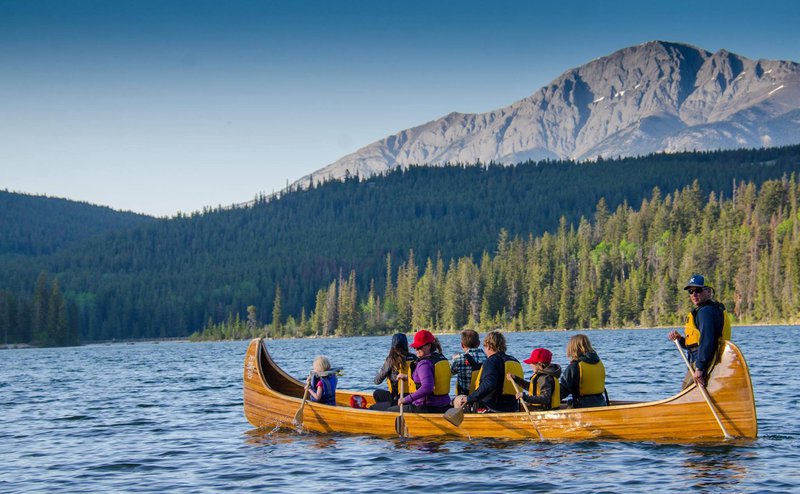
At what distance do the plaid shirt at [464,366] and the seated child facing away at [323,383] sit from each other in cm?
348

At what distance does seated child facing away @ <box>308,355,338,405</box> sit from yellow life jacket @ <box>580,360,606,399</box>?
6.71m

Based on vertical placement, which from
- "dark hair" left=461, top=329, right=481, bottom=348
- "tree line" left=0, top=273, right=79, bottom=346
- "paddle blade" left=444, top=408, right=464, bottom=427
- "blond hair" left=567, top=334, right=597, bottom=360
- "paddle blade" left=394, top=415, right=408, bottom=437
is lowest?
"paddle blade" left=394, top=415, right=408, bottom=437

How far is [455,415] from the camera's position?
24234 mm

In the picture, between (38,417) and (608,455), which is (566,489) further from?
(38,417)

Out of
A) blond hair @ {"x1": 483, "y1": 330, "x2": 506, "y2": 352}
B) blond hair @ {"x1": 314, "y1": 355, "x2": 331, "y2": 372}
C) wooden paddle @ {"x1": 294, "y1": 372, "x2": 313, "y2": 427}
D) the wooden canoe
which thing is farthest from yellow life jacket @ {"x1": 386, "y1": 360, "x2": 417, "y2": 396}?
wooden paddle @ {"x1": 294, "y1": 372, "x2": 313, "y2": 427}

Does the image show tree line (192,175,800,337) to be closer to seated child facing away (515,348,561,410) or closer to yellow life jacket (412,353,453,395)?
seated child facing away (515,348,561,410)

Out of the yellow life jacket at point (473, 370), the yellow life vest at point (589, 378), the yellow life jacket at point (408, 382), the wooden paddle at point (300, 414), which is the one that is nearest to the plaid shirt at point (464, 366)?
the yellow life jacket at point (473, 370)

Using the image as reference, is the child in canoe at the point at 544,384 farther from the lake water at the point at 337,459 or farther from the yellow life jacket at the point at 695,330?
the yellow life jacket at the point at 695,330

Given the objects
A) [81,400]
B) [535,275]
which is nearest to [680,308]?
[535,275]

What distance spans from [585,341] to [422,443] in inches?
196

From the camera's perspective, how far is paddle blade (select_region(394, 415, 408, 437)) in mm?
25516

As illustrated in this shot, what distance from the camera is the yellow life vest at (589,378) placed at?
2352 centimetres

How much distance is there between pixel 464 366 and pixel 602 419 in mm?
3642

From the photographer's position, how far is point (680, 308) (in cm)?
14525
